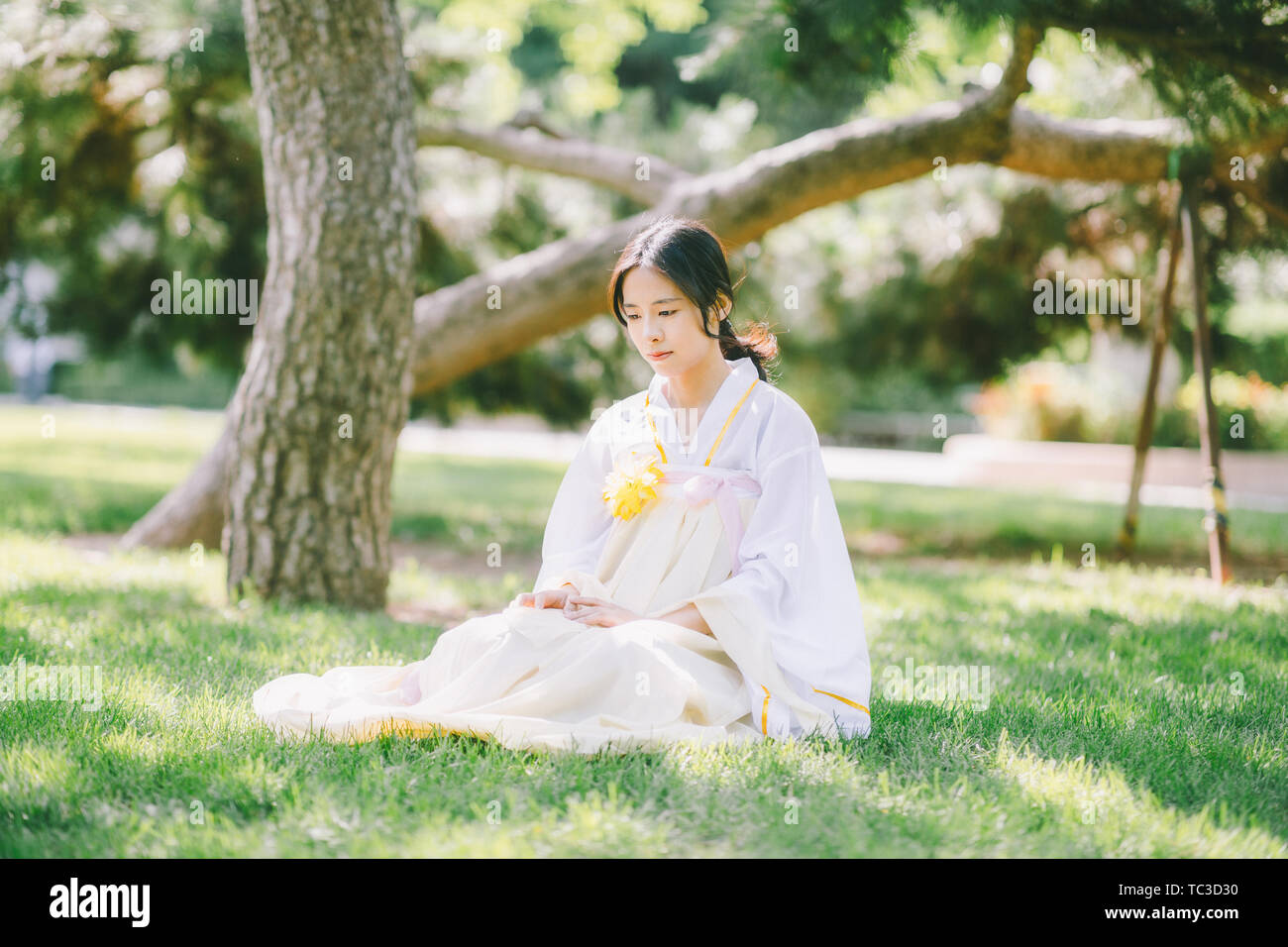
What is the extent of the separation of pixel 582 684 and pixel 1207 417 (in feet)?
15.8

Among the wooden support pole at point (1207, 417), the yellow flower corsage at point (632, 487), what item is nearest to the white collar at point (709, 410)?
the yellow flower corsage at point (632, 487)

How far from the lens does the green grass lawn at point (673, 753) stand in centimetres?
217

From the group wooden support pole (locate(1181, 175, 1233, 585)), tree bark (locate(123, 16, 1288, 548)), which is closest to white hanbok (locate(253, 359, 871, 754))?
tree bark (locate(123, 16, 1288, 548))

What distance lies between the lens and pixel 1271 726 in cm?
308

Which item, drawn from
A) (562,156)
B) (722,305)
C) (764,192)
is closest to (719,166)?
(562,156)

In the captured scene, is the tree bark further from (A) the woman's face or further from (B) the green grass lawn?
(A) the woman's face

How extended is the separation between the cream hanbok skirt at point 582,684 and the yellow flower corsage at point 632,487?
0.19ft

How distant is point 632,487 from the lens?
9.70 feet

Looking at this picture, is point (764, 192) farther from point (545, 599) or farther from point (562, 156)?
point (545, 599)

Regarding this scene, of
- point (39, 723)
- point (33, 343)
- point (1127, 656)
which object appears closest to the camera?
point (39, 723)

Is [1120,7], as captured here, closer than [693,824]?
No
